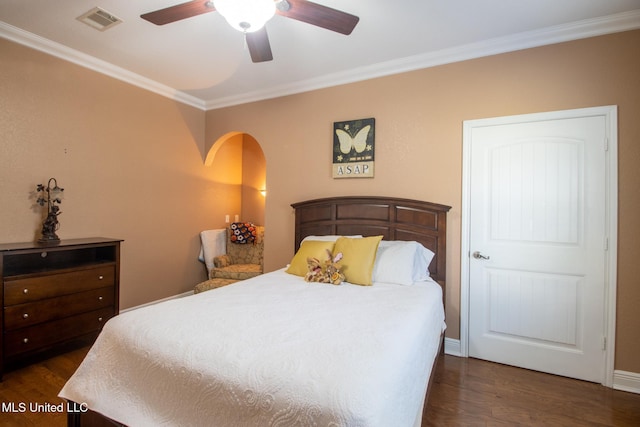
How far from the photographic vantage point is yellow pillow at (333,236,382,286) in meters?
2.46

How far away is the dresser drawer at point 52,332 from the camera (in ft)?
7.66

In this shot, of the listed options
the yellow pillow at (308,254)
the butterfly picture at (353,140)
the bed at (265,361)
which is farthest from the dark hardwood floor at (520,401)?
the butterfly picture at (353,140)

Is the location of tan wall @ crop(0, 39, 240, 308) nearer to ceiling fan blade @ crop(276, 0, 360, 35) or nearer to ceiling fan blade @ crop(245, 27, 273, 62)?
ceiling fan blade @ crop(245, 27, 273, 62)

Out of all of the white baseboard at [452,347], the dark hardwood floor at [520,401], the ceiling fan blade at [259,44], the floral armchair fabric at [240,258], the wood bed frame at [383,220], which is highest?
the ceiling fan blade at [259,44]

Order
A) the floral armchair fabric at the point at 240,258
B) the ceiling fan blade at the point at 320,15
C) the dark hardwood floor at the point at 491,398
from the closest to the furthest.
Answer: the ceiling fan blade at the point at 320,15, the dark hardwood floor at the point at 491,398, the floral armchair fabric at the point at 240,258

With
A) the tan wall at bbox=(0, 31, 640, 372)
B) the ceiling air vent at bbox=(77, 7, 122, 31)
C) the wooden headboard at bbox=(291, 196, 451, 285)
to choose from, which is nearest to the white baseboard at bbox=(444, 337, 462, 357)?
the tan wall at bbox=(0, 31, 640, 372)

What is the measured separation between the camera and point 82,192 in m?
3.10

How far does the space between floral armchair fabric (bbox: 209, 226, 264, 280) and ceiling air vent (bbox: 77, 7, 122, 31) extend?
8.73ft

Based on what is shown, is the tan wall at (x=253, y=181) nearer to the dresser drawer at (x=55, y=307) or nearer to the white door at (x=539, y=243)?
the dresser drawer at (x=55, y=307)

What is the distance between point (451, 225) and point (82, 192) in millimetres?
3591

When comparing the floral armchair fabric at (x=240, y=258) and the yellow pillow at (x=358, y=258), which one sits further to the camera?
the floral armchair fabric at (x=240, y=258)

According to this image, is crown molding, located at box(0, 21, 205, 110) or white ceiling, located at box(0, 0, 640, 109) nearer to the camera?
white ceiling, located at box(0, 0, 640, 109)

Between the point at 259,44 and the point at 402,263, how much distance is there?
1.91m

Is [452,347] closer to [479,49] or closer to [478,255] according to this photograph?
[478,255]
